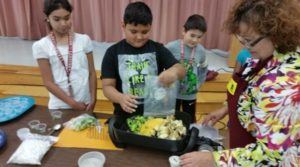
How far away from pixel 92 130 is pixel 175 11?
234cm

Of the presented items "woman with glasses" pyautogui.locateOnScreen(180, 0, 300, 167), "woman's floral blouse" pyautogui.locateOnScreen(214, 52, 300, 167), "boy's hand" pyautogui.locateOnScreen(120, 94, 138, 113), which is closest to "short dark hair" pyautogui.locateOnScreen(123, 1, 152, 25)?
"boy's hand" pyautogui.locateOnScreen(120, 94, 138, 113)

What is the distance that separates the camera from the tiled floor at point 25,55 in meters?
3.31

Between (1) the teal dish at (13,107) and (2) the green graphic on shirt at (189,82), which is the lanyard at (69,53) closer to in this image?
(1) the teal dish at (13,107)

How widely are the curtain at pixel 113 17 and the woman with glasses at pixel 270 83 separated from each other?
95.4 inches

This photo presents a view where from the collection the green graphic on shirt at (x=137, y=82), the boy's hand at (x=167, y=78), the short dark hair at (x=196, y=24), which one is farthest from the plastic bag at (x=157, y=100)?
the short dark hair at (x=196, y=24)

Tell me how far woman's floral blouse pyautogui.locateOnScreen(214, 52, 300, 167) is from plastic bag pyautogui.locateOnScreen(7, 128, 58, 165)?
659mm

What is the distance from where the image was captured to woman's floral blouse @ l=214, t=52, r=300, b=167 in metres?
0.79

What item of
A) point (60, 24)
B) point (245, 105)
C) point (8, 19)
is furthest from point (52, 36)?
point (8, 19)

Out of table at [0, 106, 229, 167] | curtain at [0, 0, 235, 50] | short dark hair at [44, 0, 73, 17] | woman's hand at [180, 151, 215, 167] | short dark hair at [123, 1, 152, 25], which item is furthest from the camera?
Result: curtain at [0, 0, 235, 50]

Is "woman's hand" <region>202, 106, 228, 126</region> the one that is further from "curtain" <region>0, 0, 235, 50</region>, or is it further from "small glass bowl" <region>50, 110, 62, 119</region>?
"curtain" <region>0, 0, 235, 50</region>

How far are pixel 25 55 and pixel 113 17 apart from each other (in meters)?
1.17

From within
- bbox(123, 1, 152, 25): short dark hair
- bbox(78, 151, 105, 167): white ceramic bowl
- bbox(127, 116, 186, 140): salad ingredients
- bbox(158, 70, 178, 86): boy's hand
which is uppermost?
bbox(123, 1, 152, 25): short dark hair

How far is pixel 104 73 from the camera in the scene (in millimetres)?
1392

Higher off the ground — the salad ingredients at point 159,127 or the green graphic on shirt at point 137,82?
the green graphic on shirt at point 137,82
